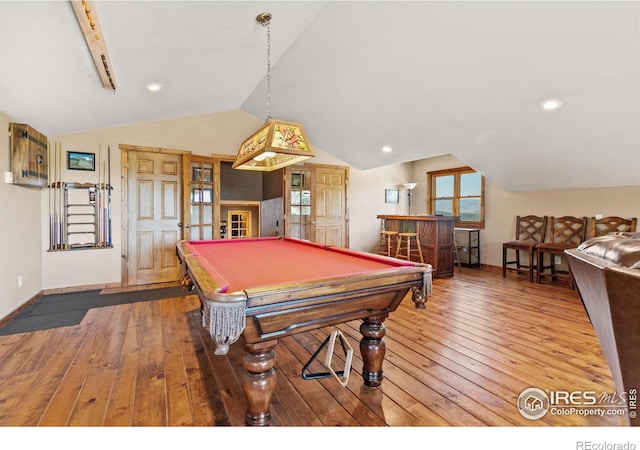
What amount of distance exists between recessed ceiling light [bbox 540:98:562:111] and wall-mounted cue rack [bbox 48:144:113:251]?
5.51m

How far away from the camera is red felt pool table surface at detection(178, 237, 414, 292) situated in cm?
167

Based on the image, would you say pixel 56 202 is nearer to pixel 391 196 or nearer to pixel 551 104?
pixel 391 196

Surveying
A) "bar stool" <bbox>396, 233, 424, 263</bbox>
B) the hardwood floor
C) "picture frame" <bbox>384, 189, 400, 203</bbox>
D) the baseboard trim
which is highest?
"picture frame" <bbox>384, 189, 400, 203</bbox>

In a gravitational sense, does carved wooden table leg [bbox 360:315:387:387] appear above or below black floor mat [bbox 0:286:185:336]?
above

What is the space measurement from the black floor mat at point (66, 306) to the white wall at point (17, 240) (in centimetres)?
16

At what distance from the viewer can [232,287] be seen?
154 centimetres

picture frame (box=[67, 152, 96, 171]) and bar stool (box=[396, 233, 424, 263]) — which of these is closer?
picture frame (box=[67, 152, 96, 171])

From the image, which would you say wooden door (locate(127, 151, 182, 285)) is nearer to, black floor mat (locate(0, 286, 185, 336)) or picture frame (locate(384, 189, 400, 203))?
black floor mat (locate(0, 286, 185, 336))

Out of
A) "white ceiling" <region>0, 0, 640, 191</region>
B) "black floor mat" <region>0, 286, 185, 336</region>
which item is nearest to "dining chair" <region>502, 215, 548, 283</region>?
"white ceiling" <region>0, 0, 640, 191</region>

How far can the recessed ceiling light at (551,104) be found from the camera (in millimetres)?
3154

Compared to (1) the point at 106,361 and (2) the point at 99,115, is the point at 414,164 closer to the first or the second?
(2) the point at 99,115

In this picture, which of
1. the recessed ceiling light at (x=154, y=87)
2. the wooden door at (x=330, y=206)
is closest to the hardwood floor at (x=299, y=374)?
the recessed ceiling light at (x=154, y=87)

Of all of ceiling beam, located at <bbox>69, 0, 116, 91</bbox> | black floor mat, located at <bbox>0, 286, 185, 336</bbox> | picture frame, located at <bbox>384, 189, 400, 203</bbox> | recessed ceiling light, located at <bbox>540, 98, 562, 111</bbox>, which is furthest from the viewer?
picture frame, located at <bbox>384, 189, 400, 203</bbox>
